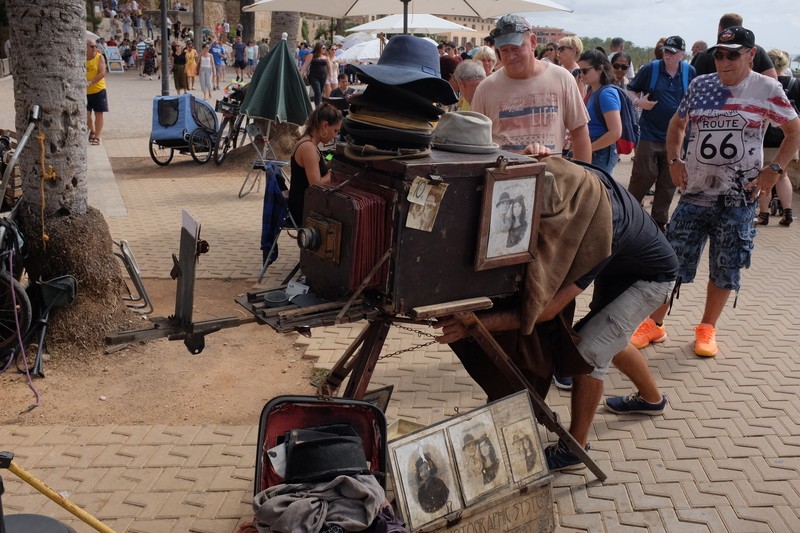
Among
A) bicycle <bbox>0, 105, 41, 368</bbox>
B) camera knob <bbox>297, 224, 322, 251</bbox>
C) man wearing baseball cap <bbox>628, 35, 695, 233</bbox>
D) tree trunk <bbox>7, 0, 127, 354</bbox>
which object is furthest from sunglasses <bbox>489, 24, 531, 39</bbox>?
man wearing baseball cap <bbox>628, 35, 695, 233</bbox>

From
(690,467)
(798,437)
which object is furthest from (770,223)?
(690,467)

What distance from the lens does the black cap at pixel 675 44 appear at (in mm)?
7766

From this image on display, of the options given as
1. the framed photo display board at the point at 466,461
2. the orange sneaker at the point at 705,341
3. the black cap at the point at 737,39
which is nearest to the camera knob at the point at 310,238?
the framed photo display board at the point at 466,461

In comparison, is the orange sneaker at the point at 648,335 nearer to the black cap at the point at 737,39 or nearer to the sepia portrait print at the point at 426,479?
the black cap at the point at 737,39

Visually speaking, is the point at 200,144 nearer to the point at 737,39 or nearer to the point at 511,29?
the point at 511,29

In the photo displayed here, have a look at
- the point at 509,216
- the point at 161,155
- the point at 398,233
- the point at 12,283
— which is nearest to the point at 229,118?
the point at 161,155

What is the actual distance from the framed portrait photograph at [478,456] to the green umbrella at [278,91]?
7482 millimetres

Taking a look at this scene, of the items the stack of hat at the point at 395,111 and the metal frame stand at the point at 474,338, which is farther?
the metal frame stand at the point at 474,338

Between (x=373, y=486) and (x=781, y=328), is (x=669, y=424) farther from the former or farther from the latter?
(x=373, y=486)

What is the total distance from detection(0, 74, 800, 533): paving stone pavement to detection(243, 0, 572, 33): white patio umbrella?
179 inches

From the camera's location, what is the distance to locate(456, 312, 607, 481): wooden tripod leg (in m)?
3.15

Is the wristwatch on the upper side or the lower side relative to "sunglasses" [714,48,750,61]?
lower

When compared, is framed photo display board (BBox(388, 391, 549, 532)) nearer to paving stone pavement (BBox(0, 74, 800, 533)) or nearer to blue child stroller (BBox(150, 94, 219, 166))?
paving stone pavement (BBox(0, 74, 800, 533))

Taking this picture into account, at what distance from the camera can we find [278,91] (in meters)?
9.99
